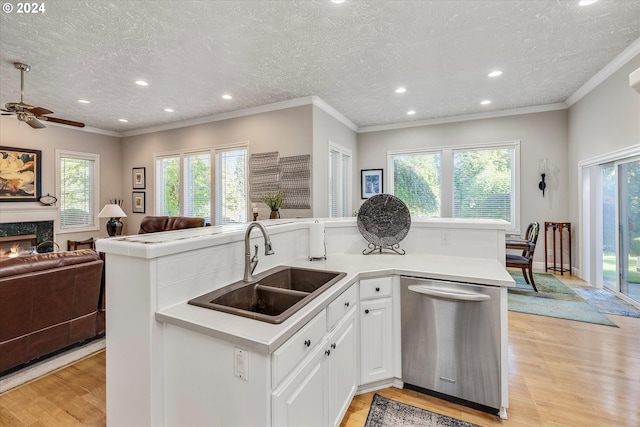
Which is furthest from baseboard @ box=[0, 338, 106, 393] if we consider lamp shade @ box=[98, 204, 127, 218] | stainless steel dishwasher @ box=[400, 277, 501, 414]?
lamp shade @ box=[98, 204, 127, 218]

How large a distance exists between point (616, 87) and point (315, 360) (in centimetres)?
487

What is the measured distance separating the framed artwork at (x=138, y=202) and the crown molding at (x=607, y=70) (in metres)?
8.16

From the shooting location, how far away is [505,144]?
530 cm

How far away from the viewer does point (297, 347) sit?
116 cm

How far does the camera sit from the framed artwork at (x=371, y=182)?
6.34m

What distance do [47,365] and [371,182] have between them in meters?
5.68

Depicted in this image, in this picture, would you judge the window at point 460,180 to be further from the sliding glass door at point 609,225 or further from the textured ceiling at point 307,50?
the sliding glass door at point 609,225

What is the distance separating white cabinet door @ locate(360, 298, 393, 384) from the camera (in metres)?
1.89

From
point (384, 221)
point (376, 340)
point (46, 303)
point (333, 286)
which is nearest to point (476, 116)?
point (384, 221)

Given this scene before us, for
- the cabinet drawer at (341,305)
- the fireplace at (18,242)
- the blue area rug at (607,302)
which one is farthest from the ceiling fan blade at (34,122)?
the blue area rug at (607,302)

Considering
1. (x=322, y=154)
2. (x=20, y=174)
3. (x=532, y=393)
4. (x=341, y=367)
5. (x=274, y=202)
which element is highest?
(x=322, y=154)

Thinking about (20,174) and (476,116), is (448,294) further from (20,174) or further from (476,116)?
(20,174)

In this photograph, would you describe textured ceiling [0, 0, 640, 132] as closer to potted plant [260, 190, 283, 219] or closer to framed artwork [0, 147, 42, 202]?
framed artwork [0, 147, 42, 202]

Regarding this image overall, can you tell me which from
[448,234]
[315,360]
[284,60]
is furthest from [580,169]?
[315,360]
